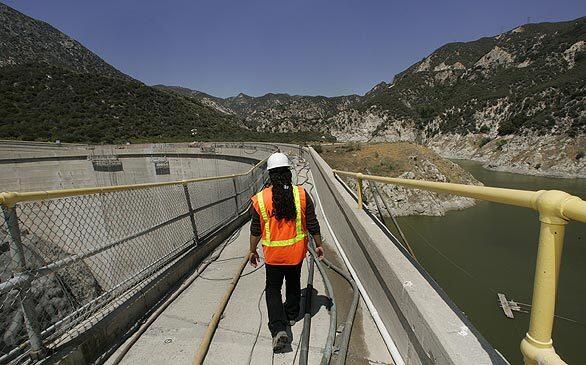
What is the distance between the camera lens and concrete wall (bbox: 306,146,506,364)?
1.74 meters

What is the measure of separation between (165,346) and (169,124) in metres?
74.9

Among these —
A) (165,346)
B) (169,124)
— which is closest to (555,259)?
(165,346)

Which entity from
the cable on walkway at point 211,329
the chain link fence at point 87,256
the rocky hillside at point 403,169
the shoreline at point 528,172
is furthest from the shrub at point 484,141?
the cable on walkway at point 211,329

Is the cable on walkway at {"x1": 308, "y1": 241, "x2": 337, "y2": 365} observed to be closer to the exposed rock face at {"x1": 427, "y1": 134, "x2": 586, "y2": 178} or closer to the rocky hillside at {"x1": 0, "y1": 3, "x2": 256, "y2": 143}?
the rocky hillside at {"x1": 0, "y1": 3, "x2": 256, "y2": 143}

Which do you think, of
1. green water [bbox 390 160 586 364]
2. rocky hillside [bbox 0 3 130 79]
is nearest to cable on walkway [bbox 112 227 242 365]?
green water [bbox 390 160 586 364]

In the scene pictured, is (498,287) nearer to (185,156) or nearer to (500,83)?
(185,156)

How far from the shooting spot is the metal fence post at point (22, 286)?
2611 mm

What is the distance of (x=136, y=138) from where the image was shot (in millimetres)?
59125

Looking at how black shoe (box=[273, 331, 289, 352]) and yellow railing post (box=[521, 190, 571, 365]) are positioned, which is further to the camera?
black shoe (box=[273, 331, 289, 352])

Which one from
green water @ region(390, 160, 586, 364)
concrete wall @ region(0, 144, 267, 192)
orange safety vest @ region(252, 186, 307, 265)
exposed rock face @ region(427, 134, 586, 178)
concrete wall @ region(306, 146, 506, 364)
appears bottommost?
green water @ region(390, 160, 586, 364)

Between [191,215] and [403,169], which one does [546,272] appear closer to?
[191,215]

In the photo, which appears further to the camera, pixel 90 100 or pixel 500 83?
pixel 500 83

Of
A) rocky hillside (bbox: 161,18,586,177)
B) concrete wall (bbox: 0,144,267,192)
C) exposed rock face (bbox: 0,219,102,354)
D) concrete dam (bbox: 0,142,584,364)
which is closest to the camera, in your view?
concrete dam (bbox: 0,142,584,364)

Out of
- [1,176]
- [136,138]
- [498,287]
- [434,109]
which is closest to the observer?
[498,287]
